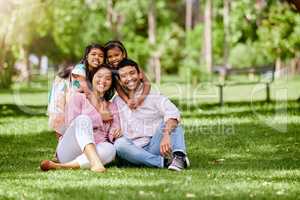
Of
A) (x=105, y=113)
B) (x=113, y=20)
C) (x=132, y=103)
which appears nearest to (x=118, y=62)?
(x=132, y=103)

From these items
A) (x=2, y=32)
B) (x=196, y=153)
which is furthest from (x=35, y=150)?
(x=2, y=32)

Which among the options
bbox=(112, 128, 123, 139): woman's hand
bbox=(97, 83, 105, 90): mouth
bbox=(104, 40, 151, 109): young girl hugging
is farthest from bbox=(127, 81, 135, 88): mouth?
bbox=(112, 128, 123, 139): woman's hand

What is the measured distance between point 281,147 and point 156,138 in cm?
275

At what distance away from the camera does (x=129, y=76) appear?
819 cm

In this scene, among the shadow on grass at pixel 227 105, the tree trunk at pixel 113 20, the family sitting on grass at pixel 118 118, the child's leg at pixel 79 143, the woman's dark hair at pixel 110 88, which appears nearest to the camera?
the child's leg at pixel 79 143

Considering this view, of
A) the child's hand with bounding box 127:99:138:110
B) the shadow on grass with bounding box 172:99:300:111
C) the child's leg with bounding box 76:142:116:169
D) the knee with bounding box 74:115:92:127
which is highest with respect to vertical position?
the child's hand with bounding box 127:99:138:110

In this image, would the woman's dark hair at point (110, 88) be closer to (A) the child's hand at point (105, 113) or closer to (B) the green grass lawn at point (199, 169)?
(A) the child's hand at point (105, 113)

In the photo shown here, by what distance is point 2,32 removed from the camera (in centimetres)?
2548

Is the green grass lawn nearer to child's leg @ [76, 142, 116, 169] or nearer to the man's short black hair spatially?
child's leg @ [76, 142, 116, 169]

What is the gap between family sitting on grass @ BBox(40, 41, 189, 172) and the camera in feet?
26.3

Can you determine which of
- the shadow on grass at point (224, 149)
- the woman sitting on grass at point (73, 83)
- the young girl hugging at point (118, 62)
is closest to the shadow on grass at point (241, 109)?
the shadow on grass at point (224, 149)

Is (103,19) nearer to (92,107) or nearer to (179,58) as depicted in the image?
(179,58)

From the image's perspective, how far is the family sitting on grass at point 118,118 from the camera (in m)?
8.01

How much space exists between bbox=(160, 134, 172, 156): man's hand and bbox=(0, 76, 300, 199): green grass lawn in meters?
0.19
